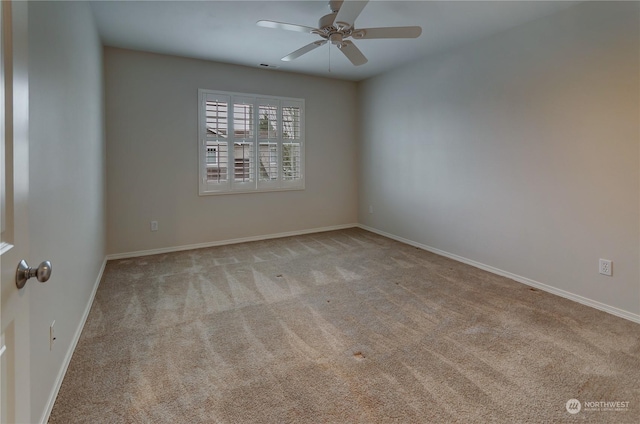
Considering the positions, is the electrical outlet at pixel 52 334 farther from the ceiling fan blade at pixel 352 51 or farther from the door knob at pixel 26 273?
the ceiling fan blade at pixel 352 51

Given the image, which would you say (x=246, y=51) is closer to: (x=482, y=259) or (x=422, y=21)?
(x=422, y=21)

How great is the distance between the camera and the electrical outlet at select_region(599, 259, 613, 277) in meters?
2.71

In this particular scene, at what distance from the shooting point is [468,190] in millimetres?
3916

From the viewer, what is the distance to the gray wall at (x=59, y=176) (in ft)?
4.82

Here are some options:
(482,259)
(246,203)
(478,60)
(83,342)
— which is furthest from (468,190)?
(83,342)

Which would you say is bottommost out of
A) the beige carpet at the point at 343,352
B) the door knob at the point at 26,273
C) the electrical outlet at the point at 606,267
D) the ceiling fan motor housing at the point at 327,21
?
the beige carpet at the point at 343,352

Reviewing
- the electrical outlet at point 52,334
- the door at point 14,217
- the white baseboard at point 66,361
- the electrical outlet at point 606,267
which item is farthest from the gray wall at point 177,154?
the electrical outlet at point 606,267

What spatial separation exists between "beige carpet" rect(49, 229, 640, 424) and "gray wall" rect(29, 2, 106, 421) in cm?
28

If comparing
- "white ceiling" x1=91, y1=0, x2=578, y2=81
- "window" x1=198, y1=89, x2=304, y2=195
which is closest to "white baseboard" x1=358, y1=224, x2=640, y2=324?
"window" x1=198, y1=89, x2=304, y2=195

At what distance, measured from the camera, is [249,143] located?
491 cm

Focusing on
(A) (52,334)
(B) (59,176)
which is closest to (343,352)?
(A) (52,334)

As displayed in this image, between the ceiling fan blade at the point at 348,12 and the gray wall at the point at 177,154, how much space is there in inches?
102

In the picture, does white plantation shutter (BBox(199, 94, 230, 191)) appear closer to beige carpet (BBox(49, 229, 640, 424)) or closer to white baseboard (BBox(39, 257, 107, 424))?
beige carpet (BBox(49, 229, 640, 424))

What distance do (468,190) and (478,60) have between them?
1.43 m
